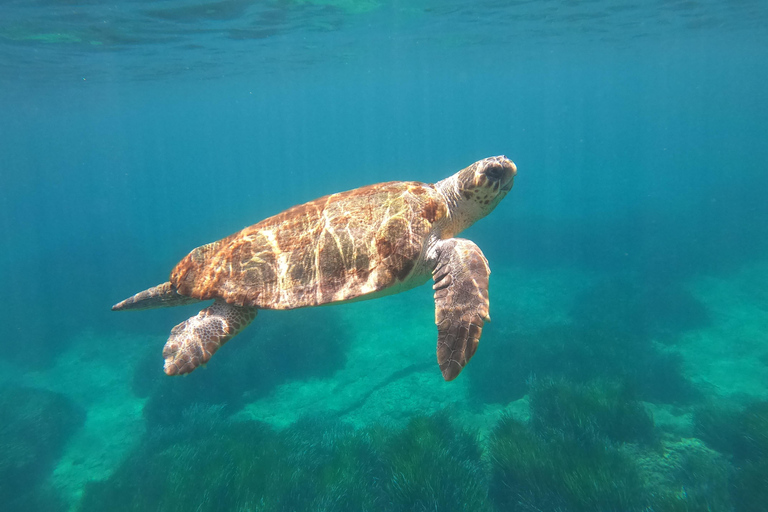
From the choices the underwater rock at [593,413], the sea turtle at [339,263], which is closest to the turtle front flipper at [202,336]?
the sea turtle at [339,263]

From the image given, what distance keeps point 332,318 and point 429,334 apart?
3525 millimetres

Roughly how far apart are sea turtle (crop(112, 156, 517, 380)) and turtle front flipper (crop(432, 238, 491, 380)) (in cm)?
1

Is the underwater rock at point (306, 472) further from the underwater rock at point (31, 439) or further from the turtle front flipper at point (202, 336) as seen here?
the turtle front flipper at point (202, 336)

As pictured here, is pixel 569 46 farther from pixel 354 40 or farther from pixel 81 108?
pixel 81 108

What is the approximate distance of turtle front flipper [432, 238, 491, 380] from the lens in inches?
120

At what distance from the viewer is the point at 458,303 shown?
133 inches

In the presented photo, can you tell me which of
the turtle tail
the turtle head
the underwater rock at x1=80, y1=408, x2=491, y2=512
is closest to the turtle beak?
the turtle head

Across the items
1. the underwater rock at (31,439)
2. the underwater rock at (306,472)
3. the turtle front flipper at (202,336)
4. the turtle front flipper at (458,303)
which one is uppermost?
the turtle front flipper at (458,303)

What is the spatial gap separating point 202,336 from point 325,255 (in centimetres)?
164

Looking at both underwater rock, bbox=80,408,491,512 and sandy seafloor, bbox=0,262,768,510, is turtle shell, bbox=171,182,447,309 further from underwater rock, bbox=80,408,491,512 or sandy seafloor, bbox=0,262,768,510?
sandy seafloor, bbox=0,262,768,510

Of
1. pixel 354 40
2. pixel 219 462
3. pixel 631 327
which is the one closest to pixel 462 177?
pixel 219 462

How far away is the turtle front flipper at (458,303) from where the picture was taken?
10.0 feet

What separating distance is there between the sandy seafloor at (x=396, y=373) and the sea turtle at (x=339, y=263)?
5.76m

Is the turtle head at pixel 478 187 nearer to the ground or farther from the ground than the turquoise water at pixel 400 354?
→ farther from the ground
